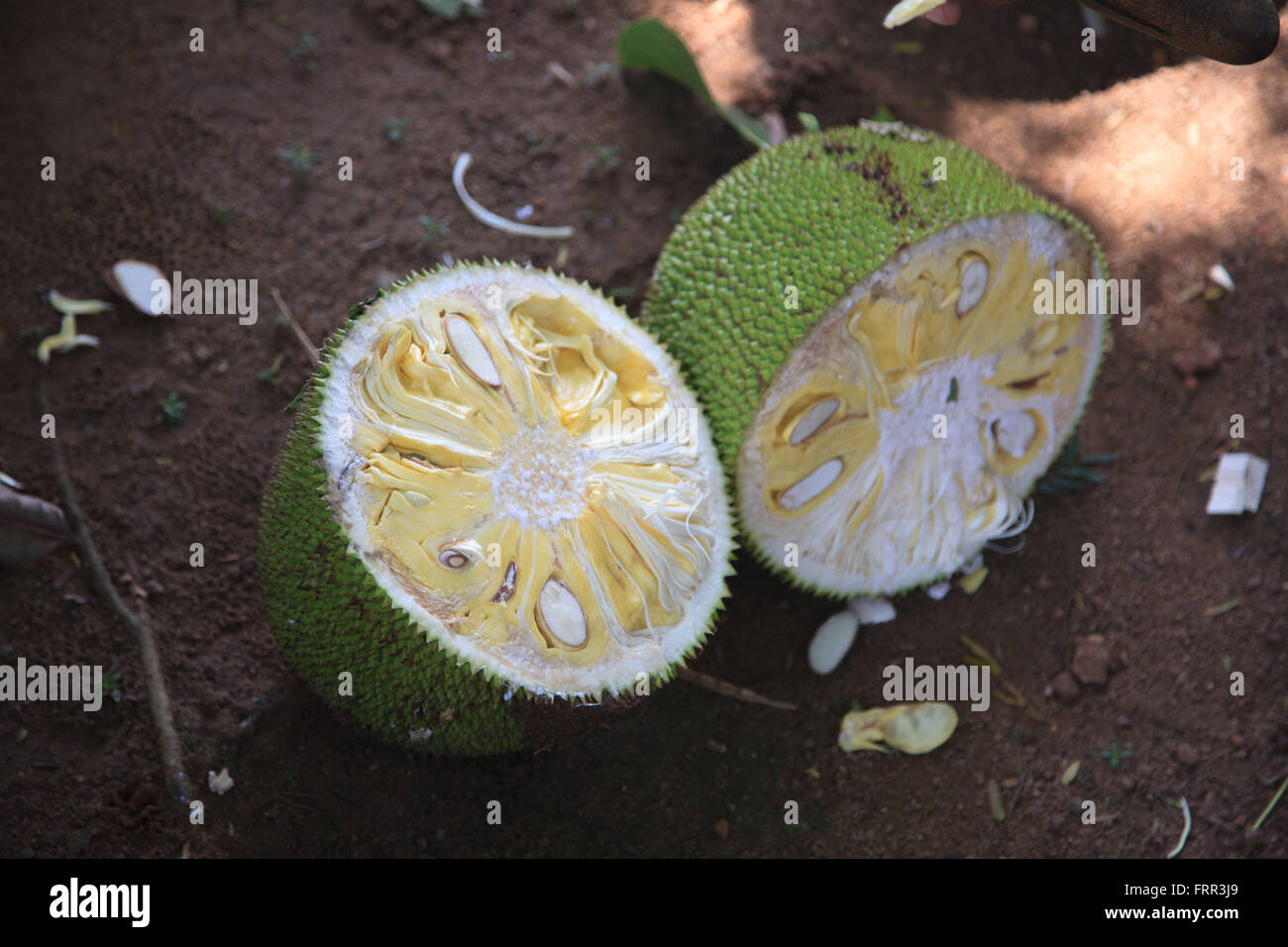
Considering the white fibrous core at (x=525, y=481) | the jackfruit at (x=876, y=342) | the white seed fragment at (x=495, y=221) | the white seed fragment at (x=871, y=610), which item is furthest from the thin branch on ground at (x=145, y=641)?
the white seed fragment at (x=871, y=610)

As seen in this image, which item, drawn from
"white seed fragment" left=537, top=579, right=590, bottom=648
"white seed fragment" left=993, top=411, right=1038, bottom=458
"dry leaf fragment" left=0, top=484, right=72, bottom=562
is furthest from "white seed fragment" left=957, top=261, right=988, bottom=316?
"dry leaf fragment" left=0, top=484, right=72, bottom=562

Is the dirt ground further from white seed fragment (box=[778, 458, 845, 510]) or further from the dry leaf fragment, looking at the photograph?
white seed fragment (box=[778, 458, 845, 510])

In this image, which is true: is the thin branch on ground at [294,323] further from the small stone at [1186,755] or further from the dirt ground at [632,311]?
the small stone at [1186,755]

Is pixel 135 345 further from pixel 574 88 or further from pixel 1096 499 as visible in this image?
pixel 1096 499

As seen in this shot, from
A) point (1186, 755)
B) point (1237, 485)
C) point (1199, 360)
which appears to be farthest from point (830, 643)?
point (1199, 360)

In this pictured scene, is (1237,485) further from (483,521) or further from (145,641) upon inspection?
(145,641)

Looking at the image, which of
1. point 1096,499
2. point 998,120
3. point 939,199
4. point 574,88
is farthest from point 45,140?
point 1096,499
